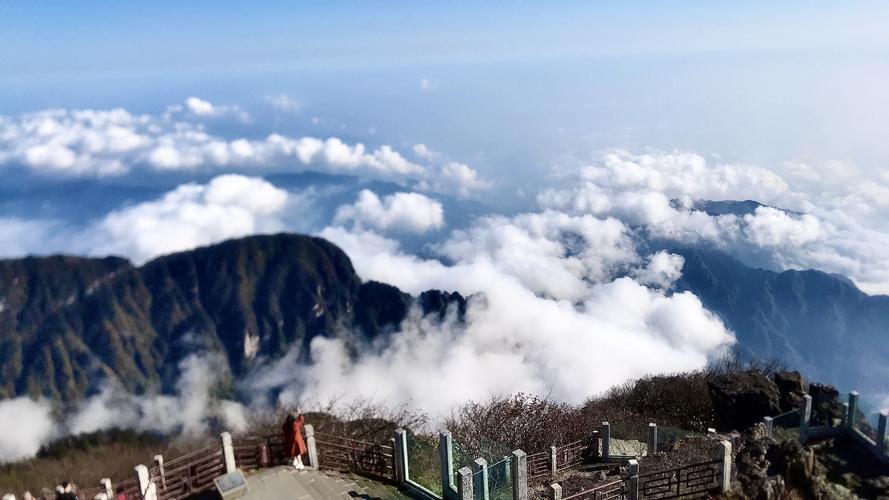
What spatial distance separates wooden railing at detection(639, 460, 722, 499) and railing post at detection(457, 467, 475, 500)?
583 centimetres

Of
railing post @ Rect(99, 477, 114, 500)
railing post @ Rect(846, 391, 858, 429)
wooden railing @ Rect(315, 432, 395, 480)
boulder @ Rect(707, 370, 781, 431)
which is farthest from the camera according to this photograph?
boulder @ Rect(707, 370, 781, 431)

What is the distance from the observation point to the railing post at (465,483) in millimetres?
14539

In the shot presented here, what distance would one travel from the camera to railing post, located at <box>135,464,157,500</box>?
1460 cm

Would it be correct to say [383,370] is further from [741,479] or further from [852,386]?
[852,386]

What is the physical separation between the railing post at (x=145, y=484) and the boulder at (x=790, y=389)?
26.1 m

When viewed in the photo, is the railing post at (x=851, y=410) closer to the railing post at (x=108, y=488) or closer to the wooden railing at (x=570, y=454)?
the wooden railing at (x=570, y=454)

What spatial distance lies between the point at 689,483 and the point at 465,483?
315 inches

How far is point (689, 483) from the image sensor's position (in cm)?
1819

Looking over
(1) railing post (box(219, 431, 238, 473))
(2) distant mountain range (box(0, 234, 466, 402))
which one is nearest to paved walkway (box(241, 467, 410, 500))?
(1) railing post (box(219, 431, 238, 473))

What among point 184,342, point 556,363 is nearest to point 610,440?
point 556,363

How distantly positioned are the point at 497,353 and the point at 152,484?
14363 centimetres

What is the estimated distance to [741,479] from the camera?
18328 millimetres

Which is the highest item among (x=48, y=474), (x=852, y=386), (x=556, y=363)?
(x=48, y=474)

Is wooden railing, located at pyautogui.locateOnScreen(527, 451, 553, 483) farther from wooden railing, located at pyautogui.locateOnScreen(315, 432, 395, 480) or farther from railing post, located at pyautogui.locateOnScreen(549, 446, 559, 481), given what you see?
wooden railing, located at pyautogui.locateOnScreen(315, 432, 395, 480)
